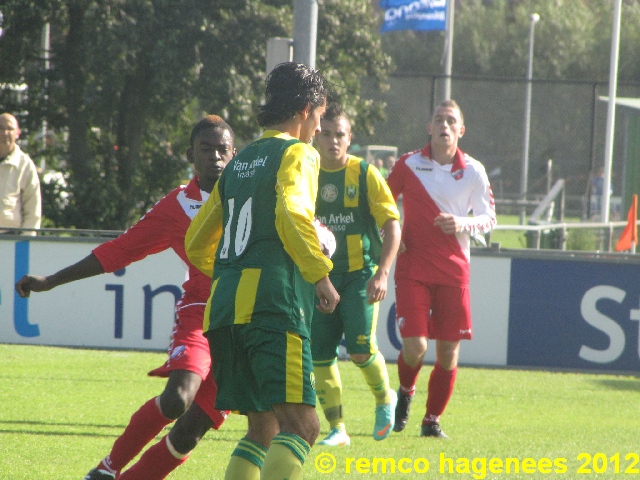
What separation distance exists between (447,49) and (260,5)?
8.83 meters

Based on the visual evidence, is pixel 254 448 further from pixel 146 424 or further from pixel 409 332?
pixel 409 332

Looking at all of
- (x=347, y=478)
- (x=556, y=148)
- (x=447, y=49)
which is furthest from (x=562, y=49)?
(x=347, y=478)

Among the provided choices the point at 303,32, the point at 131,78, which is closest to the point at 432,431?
the point at 303,32

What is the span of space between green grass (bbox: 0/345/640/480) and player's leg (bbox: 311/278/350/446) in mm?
174

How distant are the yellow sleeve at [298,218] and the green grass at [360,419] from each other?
6.96 feet

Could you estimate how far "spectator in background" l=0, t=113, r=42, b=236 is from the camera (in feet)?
31.3

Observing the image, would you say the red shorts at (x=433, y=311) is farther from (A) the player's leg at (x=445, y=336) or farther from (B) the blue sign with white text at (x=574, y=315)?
(B) the blue sign with white text at (x=574, y=315)

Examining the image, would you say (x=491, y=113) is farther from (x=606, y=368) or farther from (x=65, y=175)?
(x=606, y=368)

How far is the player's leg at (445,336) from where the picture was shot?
6965 mm

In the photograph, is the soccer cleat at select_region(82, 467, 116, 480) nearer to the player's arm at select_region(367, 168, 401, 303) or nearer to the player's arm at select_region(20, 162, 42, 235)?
the player's arm at select_region(367, 168, 401, 303)

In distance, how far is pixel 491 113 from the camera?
45.0m

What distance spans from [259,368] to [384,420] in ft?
9.55

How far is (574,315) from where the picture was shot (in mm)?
9703

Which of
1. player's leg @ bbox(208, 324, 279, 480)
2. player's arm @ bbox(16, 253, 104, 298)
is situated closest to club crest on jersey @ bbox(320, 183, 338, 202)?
player's arm @ bbox(16, 253, 104, 298)
